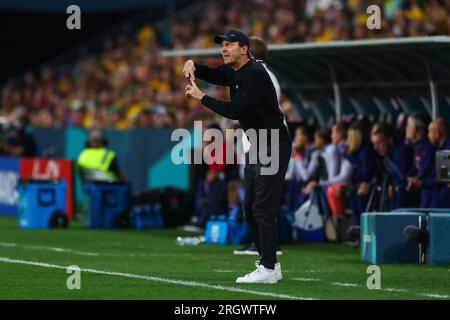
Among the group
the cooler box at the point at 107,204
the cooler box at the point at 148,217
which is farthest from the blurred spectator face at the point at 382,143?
the cooler box at the point at 107,204

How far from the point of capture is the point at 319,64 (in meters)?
20.8

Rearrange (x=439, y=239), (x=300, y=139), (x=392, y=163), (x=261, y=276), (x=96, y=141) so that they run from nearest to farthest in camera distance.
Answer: (x=261, y=276) → (x=439, y=239) → (x=392, y=163) → (x=300, y=139) → (x=96, y=141)

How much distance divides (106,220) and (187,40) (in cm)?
1119

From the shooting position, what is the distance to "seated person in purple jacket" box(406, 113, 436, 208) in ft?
57.0

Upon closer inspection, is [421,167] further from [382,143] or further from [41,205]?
[41,205]

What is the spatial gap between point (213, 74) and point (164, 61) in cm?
1916

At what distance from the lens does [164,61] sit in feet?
104

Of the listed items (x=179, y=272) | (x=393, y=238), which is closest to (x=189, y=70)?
(x=179, y=272)

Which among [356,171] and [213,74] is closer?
[213,74]

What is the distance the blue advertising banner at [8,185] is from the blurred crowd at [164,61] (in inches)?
119

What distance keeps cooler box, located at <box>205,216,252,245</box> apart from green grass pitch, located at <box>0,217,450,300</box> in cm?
35

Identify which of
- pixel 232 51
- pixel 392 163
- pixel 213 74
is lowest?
pixel 392 163
